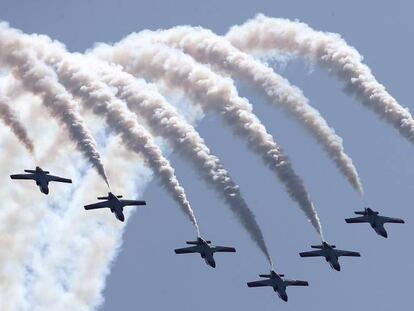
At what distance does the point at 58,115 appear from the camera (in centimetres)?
8538

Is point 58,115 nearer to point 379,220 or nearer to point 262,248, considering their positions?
point 262,248

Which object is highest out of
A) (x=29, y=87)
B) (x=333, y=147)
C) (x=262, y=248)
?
(x=29, y=87)

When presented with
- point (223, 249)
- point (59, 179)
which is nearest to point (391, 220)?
point (223, 249)

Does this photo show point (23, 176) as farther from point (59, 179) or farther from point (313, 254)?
point (313, 254)

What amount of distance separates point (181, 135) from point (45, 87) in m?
7.91

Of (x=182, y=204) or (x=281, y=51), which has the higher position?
(x=281, y=51)

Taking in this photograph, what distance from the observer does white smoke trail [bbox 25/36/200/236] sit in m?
84.5

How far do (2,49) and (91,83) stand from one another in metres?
5.33

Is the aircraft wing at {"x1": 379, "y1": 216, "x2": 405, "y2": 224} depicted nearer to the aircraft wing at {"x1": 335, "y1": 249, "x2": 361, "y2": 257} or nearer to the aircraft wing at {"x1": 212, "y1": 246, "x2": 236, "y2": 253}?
the aircraft wing at {"x1": 335, "y1": 249, "x2": 361, "y2": 257}

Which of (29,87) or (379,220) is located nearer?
(29,87)

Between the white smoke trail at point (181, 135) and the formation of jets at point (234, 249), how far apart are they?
15.9ft

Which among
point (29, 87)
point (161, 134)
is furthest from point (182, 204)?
point (29, 87)

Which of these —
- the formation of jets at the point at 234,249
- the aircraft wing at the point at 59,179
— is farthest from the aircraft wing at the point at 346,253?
the aircraft wing at the point at 59,179

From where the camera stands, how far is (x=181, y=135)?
85.8 meters
